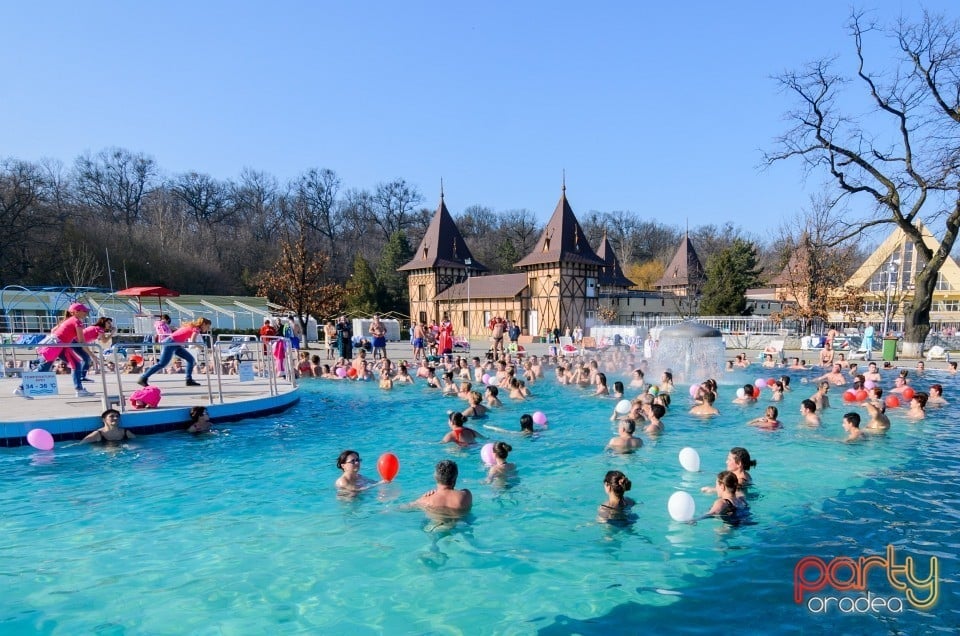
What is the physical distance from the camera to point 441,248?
44594 mm

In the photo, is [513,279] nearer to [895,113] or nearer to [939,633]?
[895,113]

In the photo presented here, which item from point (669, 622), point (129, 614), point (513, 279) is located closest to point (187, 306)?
point (513, 279)

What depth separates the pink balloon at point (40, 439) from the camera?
8016 millimetres

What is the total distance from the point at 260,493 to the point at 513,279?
35809 millimetres

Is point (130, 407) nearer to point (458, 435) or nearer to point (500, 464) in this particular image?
point (458, 435)

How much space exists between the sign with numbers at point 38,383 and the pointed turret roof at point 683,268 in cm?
4764

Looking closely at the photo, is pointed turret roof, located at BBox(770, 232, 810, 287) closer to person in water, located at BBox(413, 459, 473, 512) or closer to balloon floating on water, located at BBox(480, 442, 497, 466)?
balloon floating on water, located at BBox(480, 442, 497, 466)

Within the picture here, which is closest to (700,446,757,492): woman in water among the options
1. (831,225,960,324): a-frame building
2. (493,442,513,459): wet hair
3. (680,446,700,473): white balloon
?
(680,446,700,473): white balloon

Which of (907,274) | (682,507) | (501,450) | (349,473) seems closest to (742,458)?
(682,507)

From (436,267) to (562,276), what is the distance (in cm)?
1117

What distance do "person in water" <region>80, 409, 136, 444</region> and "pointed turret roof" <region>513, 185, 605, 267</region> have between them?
3196 cm

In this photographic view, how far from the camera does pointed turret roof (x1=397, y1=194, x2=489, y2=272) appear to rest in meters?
44.4

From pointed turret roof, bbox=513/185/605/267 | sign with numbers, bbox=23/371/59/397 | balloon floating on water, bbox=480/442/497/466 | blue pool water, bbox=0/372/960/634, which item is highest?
pointed turret roof, bbox=513/185/605/267

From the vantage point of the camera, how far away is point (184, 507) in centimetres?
658
